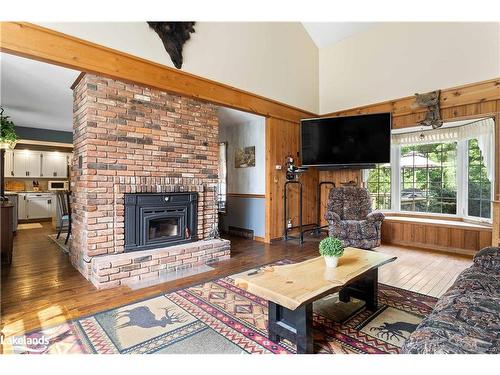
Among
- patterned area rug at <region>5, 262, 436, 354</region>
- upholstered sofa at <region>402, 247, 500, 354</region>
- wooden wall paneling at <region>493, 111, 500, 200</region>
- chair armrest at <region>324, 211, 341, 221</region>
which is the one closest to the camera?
upholstered sofa at <region>402, 247, 500, 354</region>

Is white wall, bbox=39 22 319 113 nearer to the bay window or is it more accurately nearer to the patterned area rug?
the bay window

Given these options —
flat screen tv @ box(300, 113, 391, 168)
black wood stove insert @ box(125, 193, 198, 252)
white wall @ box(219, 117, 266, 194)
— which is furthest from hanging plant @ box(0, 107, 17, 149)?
flat screen tv @ box(300, 113, 391, 168)

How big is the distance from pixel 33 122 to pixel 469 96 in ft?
26.5

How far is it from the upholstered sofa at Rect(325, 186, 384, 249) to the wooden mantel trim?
7.24ft

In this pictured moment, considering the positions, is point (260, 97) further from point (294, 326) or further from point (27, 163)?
point (27, 163)

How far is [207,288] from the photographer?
2.62 metres

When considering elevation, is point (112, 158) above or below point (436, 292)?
above

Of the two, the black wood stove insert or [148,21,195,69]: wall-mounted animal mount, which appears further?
[148,21,195,69]: wall-mounted animal mount

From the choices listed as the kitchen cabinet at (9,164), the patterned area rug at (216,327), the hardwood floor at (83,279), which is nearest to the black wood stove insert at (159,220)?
the hardwood floor at (83,279)

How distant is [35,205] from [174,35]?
21.3 ft

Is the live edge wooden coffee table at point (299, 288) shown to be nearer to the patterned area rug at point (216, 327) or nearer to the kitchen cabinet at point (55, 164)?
the patterned area rug at point (216, 327)

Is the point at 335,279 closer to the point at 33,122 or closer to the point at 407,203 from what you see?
the point at 407,203

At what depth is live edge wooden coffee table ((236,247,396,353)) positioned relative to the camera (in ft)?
4.94
